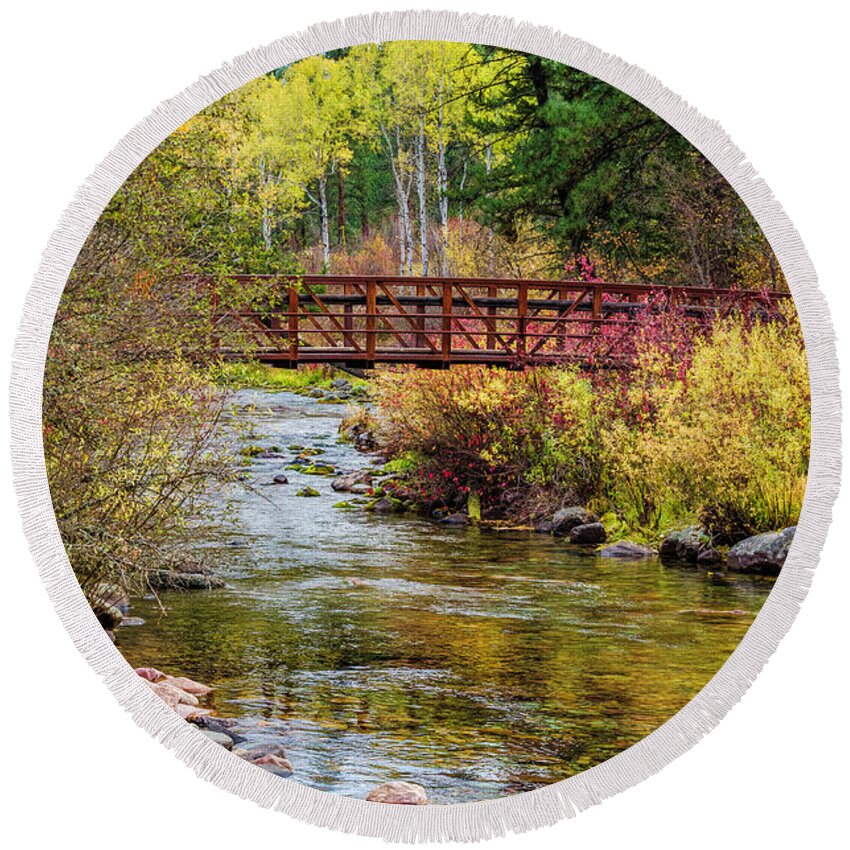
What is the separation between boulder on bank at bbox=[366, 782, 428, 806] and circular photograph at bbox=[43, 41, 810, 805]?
0.04ft

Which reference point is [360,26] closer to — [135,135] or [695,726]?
[135,135]

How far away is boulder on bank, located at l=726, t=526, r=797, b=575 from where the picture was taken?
557 centimetres

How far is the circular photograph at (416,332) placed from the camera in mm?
4875

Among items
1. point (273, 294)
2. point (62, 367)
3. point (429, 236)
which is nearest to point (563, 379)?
point (429, 236)

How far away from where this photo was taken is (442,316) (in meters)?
8.88

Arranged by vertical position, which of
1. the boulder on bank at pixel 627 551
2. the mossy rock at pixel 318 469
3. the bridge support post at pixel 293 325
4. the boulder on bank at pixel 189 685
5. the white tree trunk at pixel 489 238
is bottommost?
the boulder on bank at pixel 189 685

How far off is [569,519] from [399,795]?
15.5 feet

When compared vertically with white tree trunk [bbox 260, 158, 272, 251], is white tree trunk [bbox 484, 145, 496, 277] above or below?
above

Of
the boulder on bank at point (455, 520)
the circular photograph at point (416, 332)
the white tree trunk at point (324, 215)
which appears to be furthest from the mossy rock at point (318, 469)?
the white tree trunk at point (324, 215)

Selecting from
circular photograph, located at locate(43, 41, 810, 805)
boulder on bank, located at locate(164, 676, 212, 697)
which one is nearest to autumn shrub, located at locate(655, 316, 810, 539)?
circular photograph, located at locate(43, 41, 810, 805)

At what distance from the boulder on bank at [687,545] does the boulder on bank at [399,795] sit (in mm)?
2935

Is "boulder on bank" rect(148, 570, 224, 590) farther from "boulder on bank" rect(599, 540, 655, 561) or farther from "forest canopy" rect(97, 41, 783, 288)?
"boulder on bank" rect(599, 540, 655, 561)

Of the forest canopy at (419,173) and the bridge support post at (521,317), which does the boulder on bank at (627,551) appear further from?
the bridge support post at (521,317)

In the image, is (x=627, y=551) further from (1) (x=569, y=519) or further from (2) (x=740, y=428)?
(2) (x=740, y=428)
